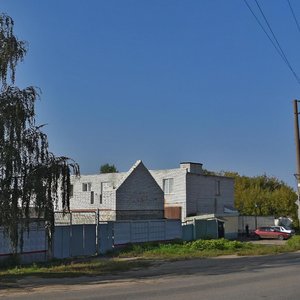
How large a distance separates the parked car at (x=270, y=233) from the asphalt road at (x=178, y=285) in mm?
31205

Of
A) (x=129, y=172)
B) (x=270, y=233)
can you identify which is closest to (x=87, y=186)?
(x=129, y=172)

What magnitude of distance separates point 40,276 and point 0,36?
8.54 meters

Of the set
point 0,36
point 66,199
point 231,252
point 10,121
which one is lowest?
point 231,252

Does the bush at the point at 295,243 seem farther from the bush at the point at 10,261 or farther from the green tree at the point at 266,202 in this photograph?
the green tree at the point at 266,202

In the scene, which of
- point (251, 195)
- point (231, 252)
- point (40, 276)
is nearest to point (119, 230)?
point (231, 252)

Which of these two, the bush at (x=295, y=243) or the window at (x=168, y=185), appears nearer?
the bush at (x=295, y=243)

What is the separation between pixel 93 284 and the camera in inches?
657

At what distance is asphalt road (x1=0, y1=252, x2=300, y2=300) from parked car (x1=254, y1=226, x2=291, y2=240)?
102 feet

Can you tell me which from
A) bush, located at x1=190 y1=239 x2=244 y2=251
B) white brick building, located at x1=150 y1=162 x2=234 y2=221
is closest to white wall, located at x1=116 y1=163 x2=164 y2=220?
white brick building, located at x1=150 y1=162 x2=234 y2=221

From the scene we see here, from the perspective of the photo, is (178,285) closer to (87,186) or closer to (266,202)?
(87,186)

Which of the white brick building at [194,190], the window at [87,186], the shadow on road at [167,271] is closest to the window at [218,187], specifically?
the white brick building at [194,190]

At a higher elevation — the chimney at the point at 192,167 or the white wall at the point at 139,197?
the chimney at the point at 192,167

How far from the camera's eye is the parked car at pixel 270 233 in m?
52.5

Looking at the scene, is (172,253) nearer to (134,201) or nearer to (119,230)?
(119,230)
